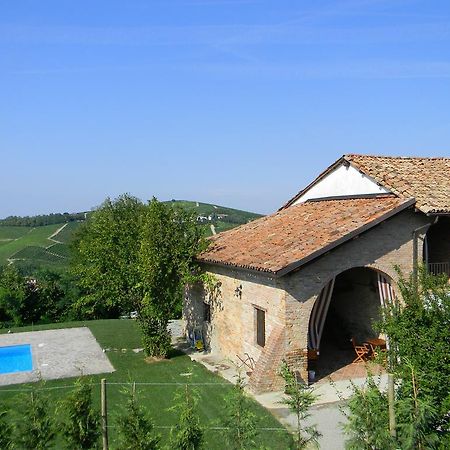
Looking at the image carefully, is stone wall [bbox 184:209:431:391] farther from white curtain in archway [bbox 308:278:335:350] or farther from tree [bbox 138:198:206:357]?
tree [bbox 138:198:206:357]

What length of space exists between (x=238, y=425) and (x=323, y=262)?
25.3 feet

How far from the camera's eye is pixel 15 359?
21.0 metres

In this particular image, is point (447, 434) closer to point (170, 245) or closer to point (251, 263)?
point (251, 263)

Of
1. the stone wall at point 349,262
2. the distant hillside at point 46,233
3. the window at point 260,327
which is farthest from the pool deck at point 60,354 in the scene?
the distant hillside at point 46,233

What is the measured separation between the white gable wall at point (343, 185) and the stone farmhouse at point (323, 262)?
0.04 metres

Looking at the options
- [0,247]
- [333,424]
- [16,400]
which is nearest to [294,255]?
[333,424]

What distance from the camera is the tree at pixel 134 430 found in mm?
7930

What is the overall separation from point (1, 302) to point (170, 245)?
15.4 metres

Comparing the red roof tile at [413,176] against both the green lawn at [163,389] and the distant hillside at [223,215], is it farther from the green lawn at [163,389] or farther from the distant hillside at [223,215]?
the distant hillside at [223,215]

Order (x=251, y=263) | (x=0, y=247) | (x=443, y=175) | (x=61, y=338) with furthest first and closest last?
1. (x=0, y=247)
2. (x=61, y=338)
3. (x=443, y=175)
4. (x=251, y=263)

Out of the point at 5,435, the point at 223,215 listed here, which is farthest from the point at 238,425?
the point at 223,215

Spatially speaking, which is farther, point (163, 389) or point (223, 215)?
point (223, 215)

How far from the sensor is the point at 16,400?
8336 mm

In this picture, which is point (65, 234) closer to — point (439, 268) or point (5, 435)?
point (439, 268)
